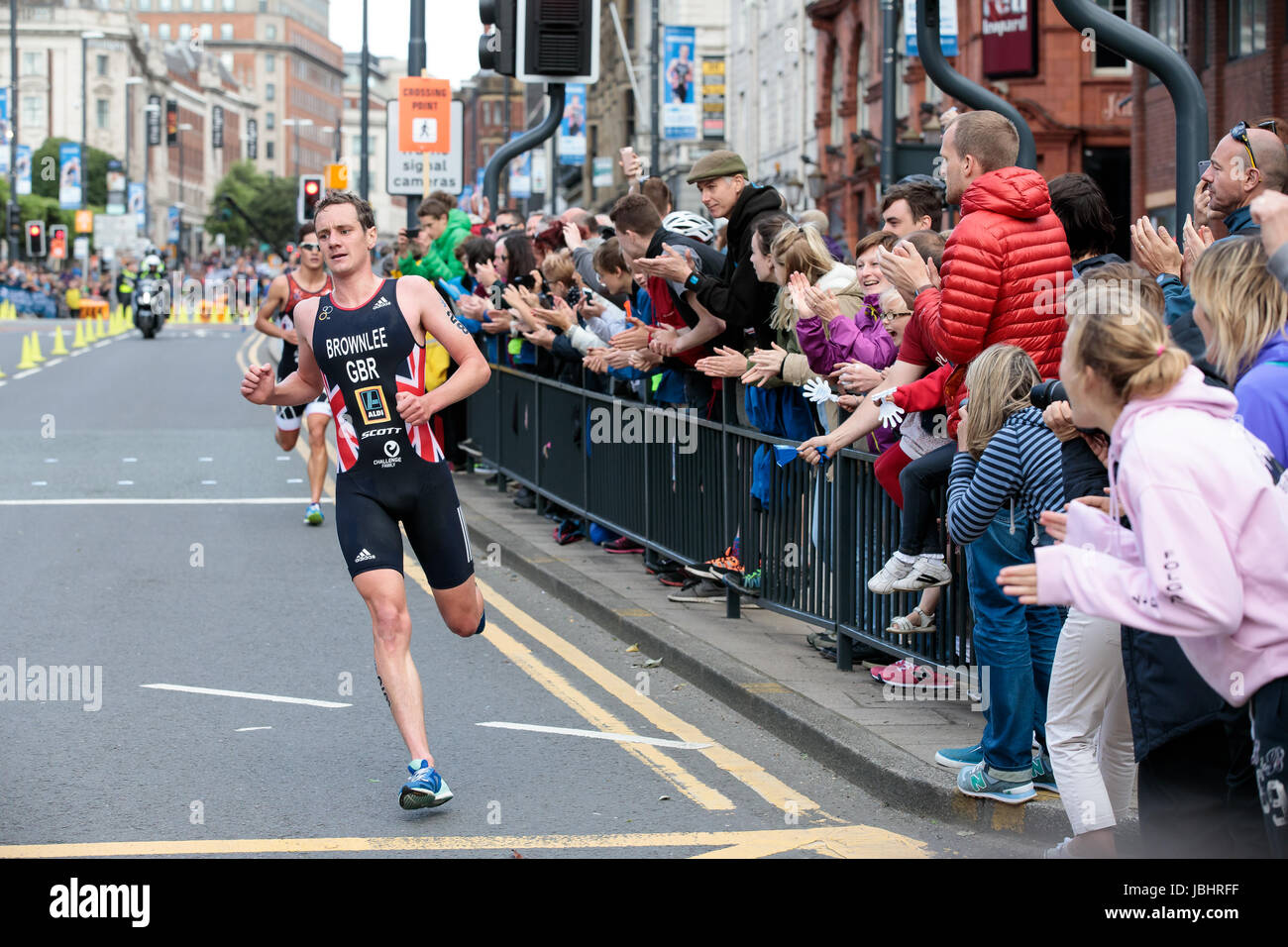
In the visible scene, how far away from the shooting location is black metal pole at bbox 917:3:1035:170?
763cm

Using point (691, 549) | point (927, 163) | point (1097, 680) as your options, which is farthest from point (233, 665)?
point (927, 163)

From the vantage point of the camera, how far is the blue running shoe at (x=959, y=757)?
6.11m

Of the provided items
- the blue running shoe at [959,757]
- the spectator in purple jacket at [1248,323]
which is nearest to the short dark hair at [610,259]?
the blue running shoe at [959,757]

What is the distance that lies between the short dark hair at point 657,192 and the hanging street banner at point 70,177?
82291mm

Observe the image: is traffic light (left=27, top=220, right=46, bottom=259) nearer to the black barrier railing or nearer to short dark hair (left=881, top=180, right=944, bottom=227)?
the black barrier railing

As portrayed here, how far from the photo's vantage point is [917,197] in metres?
8.05

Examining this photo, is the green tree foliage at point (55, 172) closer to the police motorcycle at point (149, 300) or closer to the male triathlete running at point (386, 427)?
the police motorcycle at point (149, 300)

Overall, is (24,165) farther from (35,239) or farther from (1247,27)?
(1247,27)

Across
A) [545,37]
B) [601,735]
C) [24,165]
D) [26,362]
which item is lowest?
[601,735]

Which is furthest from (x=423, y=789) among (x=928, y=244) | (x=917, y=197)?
(x=917, y=197)

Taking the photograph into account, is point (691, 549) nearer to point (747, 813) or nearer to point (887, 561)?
point (887, 561)

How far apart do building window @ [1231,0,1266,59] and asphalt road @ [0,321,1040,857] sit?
54.9ft

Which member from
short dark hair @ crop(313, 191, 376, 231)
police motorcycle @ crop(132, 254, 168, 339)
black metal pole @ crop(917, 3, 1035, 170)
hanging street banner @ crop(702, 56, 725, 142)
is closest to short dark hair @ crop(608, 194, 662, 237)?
black metal pole @ crop(917, 3, 1035, 170)

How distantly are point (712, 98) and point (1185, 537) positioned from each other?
47.5 metres
